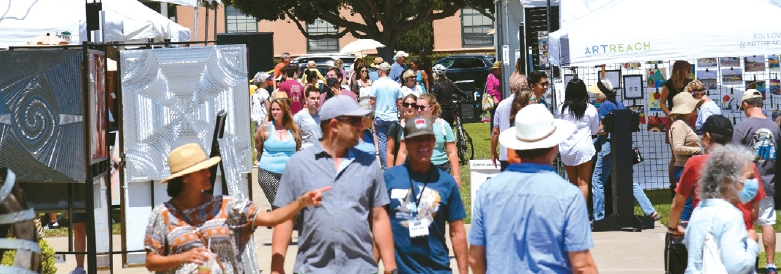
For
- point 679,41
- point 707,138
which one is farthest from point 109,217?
point 679,41

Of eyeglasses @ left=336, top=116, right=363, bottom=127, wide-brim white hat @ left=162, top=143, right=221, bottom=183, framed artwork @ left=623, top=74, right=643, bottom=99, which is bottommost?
wide-brim white hat @ left=162, top=143, right=221, bottom=183

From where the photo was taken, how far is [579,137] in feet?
36.2

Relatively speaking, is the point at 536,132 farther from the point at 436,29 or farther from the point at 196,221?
the point at 436,29

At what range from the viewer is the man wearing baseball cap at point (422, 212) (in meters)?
5.70

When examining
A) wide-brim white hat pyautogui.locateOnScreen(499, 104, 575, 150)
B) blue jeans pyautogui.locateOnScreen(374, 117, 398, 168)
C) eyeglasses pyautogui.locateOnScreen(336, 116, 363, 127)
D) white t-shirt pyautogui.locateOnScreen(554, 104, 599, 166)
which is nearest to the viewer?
wide-brim white hat pyautogui.locateOnScreen(499, 104, 575, 150)

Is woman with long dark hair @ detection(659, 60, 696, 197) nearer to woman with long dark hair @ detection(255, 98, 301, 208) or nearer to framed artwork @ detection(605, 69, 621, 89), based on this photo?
framed artwork @ detection(605, 69, 621, 89)

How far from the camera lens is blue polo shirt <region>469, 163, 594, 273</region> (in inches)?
179

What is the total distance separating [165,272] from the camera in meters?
5.10

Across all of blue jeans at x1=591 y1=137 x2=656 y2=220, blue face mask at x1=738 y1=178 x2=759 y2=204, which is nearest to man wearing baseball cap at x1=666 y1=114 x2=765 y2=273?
blue face mask at x1=738 y1=178 x2=759 y2=204

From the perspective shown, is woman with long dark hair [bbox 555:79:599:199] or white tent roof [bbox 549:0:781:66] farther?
white tent roof [bbox 549:0:781:66]

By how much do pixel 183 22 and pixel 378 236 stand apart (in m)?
51.5

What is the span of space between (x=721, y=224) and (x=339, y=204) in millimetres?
1875

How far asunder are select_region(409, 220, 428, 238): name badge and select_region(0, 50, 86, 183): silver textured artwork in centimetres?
338

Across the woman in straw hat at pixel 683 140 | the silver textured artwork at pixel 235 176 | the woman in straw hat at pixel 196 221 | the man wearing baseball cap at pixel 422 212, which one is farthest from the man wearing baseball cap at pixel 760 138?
the woman in straw hat at pixel 196 221
